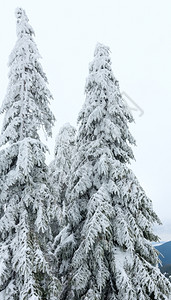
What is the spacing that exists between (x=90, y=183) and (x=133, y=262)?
3181 mm

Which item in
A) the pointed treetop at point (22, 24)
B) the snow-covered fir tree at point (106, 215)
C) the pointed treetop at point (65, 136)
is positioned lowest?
the snow-covered fir tree at point (106, 215)

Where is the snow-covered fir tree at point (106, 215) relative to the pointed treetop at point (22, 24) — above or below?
below

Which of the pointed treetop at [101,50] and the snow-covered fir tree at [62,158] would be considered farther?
the snow-covered fir tree at [62,158]

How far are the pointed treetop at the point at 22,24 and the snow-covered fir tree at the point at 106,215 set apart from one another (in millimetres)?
3085

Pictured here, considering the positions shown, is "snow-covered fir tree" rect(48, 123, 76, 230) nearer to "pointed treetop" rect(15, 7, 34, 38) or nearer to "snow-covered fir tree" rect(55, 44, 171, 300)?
"snow-covered fir tree" rect(55, 44, 171, 300)

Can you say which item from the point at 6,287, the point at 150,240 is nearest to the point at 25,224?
the point at 6,287

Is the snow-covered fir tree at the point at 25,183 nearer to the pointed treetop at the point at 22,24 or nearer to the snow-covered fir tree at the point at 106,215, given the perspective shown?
the pointed treetop at the point at 22,24

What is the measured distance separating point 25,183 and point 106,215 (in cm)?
293

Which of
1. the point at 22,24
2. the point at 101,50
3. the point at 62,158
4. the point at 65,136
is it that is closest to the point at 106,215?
the point at 101,50

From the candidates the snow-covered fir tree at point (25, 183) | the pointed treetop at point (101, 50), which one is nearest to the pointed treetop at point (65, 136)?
the pointed treetop at point (101, 50)

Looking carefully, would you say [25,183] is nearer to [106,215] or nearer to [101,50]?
[106,215]

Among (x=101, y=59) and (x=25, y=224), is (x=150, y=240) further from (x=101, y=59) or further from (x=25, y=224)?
(x=101, y=59)

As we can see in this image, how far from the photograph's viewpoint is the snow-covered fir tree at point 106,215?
793cm

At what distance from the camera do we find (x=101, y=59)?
10664 mm
